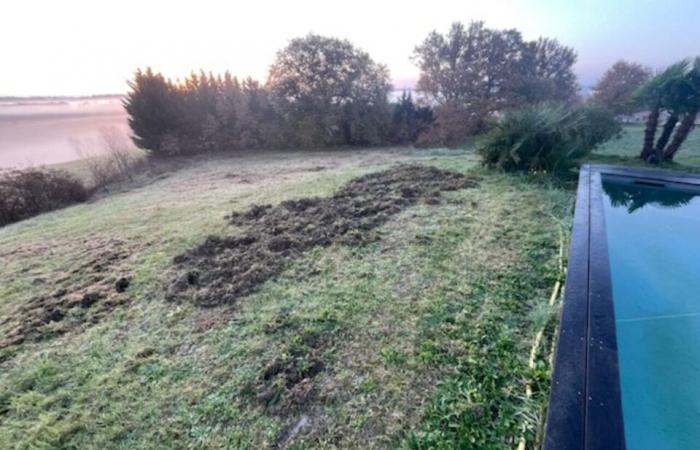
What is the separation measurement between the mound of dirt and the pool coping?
75.6 inches

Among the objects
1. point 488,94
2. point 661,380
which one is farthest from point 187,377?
point 488,94

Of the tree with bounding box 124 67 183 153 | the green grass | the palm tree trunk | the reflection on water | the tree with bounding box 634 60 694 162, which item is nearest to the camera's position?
the reflection on water

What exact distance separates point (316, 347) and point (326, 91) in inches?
458

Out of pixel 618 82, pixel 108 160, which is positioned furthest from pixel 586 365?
pixel 618 82

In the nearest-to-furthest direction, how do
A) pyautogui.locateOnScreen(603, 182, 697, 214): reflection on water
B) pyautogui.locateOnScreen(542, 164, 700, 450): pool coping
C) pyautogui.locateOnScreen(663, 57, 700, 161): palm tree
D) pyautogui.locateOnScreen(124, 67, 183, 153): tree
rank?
pyautogui.locateOnScreen(542, 164, 700, 450): pool coping < pyautogui.locateOnScreen(603, 182, 697, 214): reflection on water < pyautogui.locateOnScreen(663, 57, 700, 161): palm tree < pyautogui.locateOnScreen(124, 67, 183, 153): tree

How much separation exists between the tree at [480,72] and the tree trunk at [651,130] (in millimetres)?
6920

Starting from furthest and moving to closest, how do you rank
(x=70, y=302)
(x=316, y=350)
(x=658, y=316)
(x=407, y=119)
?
(x=407, y=119) < (x=70, y=302) < (x=658, y=316) < (x=316, y=350)

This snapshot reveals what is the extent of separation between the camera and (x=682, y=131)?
5.46m

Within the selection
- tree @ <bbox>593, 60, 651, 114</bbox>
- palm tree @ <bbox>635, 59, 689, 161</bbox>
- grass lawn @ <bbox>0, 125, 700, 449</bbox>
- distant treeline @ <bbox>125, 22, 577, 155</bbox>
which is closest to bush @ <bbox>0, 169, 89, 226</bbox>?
grass lawn @ <bbox>0, 125, 700, 449</bbox>

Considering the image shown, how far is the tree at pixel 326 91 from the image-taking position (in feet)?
38.9

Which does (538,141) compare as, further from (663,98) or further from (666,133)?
(666,133)

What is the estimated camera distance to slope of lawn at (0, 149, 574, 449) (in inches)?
56.7

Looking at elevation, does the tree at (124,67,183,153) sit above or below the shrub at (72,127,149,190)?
above

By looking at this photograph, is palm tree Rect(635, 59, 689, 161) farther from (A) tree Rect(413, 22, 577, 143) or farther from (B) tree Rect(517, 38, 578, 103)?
(B) tree Rect(517, 38, 578, 103)
